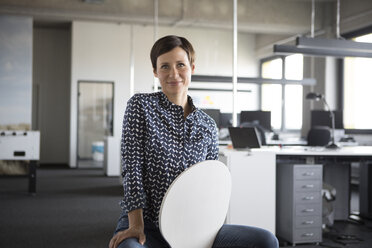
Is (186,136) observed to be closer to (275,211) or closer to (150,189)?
(150,189)

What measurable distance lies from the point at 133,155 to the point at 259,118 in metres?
7.47

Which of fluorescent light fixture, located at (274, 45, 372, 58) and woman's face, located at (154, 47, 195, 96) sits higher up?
fluorescent light fixture, located at (274, 45, 372, 58)

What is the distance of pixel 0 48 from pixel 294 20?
21.8ft

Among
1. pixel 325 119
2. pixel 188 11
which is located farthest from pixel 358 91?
pixel 188 11

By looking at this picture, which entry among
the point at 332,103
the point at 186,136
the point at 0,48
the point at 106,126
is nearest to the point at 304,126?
the point at 332,103

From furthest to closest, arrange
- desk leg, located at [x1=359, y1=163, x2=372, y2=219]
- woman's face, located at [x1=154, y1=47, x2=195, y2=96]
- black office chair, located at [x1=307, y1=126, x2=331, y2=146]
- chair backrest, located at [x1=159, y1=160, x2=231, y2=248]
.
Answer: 1. black office chair, located at [x1=307, y1=126, x2=331, y2=146]
2. desk leg, located at [x1=359, y1=163, x2=372, y2=219]
3. woman's face, located at [x1=154, y1=47, x2=195, y2=96]
4. chair backrest, located at [x1=159, y1=160, x2=231, y2=248]

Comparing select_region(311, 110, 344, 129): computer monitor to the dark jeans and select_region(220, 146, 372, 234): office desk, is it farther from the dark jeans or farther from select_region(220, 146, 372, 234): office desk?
the dark jeans

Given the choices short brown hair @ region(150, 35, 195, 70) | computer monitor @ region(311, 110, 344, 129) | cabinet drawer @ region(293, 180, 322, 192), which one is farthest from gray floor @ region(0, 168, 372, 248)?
short brown hair @ region(150, 35, 195, 70)

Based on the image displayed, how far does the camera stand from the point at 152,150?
4.83ft

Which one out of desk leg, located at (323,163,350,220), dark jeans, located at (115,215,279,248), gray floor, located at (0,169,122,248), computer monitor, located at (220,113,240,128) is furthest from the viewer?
computer monitor, located at (220,113,240,128)

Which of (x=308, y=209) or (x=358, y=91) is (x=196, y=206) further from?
(x=358, y=91)

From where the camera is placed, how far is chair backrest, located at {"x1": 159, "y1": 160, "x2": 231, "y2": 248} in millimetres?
1237

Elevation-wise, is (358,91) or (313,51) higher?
(313,51)

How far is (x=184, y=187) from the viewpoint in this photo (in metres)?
1.25
